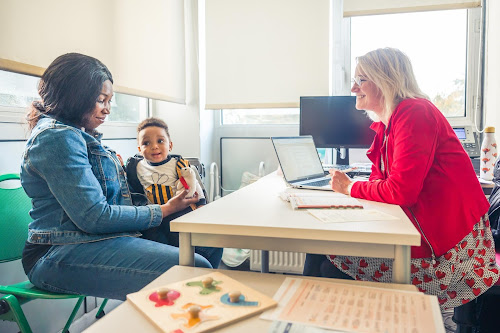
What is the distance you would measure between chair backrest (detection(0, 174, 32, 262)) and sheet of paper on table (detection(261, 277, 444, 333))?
114 cm

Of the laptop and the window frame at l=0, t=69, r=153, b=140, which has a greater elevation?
the window frame at l=0, t=69, r=153, b=140

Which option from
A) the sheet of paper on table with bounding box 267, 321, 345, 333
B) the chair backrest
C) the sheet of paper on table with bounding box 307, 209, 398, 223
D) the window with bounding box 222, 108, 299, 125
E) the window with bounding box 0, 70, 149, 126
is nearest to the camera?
the sheet of paper on table with bounding box 267, 321, 345, 333

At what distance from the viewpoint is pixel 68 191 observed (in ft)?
4.11

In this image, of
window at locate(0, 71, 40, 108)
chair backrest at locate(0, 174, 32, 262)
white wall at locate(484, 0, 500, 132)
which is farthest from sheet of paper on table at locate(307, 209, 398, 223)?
white wall at locate(484, 0, 500, 132)

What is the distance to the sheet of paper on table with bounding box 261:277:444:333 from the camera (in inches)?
26.5

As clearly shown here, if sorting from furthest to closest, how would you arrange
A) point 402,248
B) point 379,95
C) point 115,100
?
point 115,100 < point 379,95 < point 402,248

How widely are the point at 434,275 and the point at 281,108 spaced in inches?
75.2

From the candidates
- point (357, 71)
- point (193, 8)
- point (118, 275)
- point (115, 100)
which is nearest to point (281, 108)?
point (193, 8)

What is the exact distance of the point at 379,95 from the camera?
63.2 inches

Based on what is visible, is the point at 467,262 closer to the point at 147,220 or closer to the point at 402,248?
the point at 402,248

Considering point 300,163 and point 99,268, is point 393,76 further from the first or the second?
point 99,268

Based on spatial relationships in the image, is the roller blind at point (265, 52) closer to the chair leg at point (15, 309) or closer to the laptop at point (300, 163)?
the laptop at point (300, 163)

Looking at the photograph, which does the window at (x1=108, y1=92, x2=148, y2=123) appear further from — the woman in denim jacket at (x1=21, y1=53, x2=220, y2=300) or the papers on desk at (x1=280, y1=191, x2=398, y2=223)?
the papers on desk at (x1=280, y1=191, x2=398, y2=223)

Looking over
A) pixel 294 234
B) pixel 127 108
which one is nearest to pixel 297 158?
pixel 294 234
